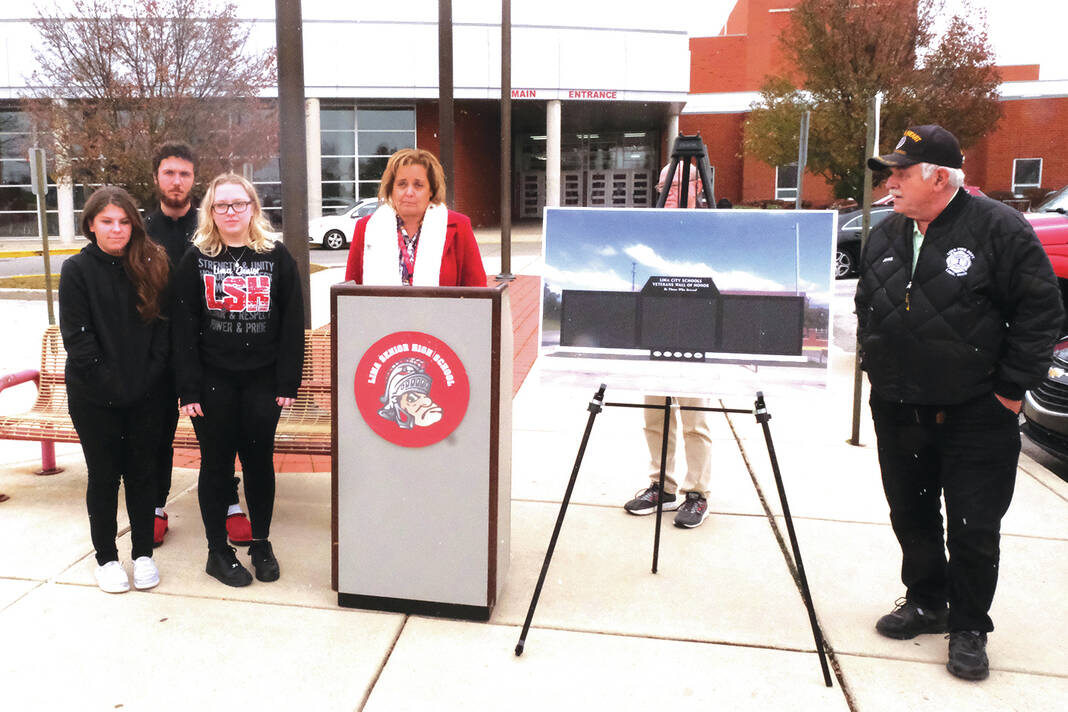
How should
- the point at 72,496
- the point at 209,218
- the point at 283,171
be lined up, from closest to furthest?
the point at 209,218, the point at 72,496, the point at 283,171

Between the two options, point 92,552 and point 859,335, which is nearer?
point 859,335

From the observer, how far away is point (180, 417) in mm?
5184

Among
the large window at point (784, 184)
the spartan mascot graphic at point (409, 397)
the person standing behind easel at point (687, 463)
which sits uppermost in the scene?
the large window at point (784, 184)

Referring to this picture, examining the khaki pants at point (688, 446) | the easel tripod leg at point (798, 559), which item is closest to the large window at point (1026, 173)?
the khaki pants at point (688, 446)

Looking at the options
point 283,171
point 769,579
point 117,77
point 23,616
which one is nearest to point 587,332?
point 769,579

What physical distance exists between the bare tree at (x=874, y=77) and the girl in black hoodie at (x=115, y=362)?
2475cm

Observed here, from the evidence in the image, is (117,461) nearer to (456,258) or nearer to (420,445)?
(420,445)

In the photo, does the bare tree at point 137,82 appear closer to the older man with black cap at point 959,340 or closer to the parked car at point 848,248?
the parked car at point 848,248

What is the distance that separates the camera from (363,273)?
4043 millimetres

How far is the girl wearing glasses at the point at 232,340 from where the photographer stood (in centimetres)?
382

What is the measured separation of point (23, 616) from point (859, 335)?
11.7 ft

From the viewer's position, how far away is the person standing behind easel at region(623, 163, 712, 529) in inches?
183

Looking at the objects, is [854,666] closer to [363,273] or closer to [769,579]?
[769,579]

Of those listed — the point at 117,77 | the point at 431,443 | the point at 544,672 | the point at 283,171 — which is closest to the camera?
the point at 544,672
